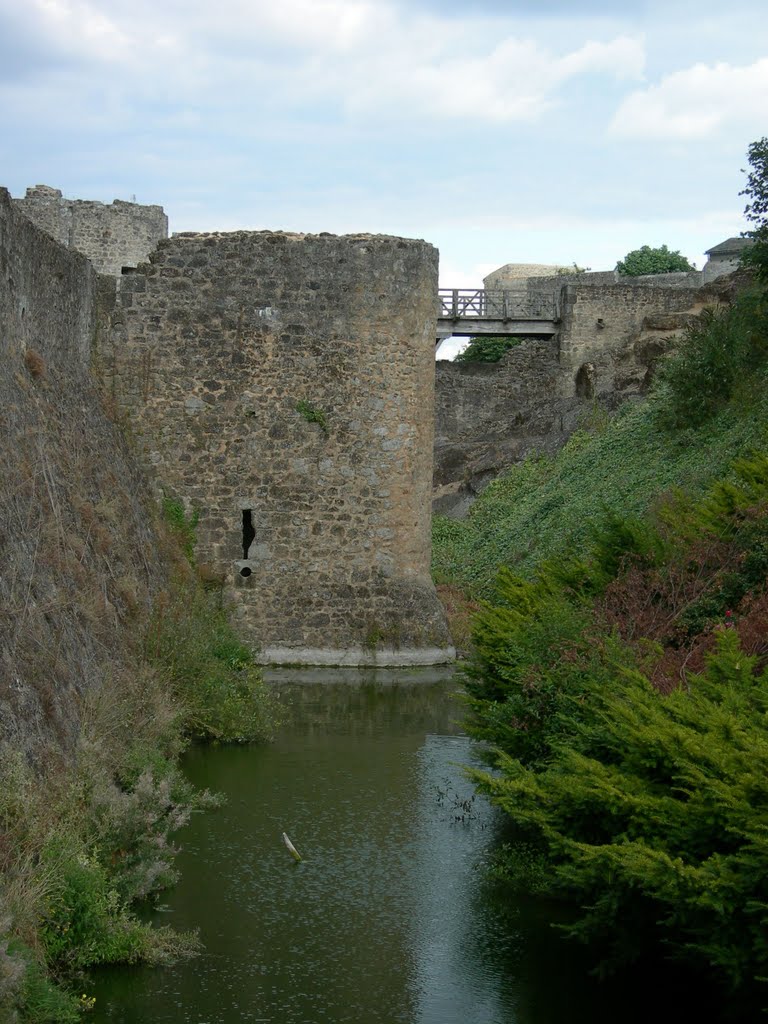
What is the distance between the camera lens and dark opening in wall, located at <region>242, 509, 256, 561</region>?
17.2 meters

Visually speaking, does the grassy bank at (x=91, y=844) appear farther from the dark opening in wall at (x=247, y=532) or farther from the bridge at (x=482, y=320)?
the bridge at (x=482, y=320)

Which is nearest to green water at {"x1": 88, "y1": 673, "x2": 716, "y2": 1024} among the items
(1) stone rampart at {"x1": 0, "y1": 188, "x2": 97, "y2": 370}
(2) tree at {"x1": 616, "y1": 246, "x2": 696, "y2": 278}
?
(1) stone rampart at {"x1": 0, "y1": 188, "x2": 97, "y2": 370}

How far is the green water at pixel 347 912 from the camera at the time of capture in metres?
7.49

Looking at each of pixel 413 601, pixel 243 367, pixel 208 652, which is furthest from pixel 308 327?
pixel 208 652

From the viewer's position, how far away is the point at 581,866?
7.46 meters

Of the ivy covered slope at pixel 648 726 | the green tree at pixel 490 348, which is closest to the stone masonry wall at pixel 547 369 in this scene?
the green tree at pixel 490 348

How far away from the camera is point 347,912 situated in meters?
8.85

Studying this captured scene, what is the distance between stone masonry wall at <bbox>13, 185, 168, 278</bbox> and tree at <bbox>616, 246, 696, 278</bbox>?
141 feet

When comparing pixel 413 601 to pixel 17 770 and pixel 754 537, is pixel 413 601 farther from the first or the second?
pixel 17 770

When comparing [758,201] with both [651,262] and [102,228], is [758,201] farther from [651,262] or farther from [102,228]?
[651,262]

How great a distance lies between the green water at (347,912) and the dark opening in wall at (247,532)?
4.33 meters

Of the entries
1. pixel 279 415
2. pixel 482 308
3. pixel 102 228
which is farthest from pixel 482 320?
pixel 279 415

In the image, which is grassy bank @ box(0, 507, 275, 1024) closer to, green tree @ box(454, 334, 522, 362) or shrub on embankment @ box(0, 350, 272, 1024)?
shrub on embankment @ box(0, 350, 272, 1024)

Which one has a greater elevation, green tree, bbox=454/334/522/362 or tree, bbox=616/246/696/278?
tree, bbox=616/246/696/278
